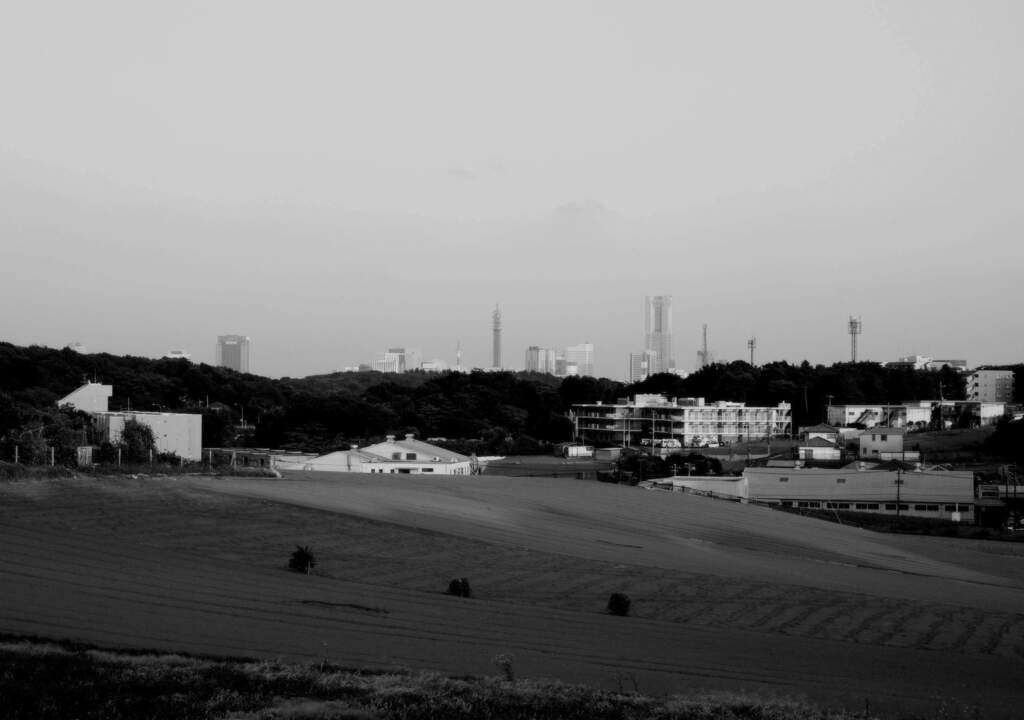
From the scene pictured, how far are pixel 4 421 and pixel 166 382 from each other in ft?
128

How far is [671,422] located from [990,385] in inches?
1963

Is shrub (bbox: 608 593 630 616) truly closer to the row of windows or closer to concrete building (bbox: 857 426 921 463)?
the row of windows

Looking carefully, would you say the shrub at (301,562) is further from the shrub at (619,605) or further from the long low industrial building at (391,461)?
the long low industrial building at (391,461)

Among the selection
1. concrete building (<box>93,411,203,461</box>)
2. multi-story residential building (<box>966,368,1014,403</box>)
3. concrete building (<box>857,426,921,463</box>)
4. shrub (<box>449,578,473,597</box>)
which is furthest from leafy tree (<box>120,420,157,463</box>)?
multi-story residential building (<box>966,368,1014,403</box>)

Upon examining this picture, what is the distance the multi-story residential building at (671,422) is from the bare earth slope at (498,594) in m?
48.0

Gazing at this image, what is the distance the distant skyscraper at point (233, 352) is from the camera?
152500mm

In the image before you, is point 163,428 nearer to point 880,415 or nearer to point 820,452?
point 820,452

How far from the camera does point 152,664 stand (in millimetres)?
8617

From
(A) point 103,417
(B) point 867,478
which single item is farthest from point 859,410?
(A) point 103,417

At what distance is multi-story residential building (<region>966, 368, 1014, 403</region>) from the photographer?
340ft

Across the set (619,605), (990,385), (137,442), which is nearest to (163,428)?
(137,442)

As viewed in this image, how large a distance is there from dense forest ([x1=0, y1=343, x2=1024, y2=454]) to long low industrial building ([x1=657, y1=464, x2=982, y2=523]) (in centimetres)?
2117

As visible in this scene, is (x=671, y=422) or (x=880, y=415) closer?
(x=671, y=422)

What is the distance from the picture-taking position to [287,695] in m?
7.86
